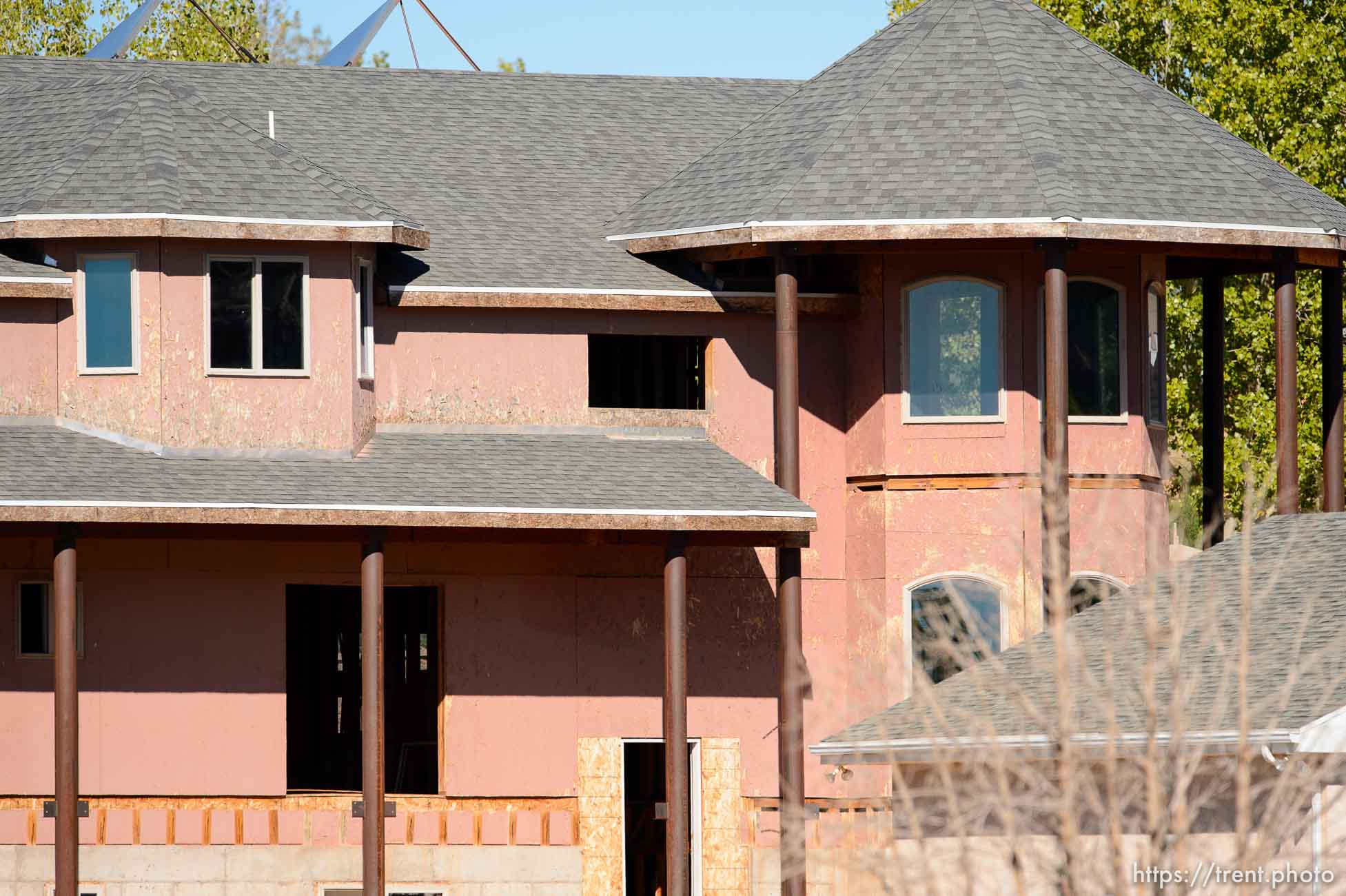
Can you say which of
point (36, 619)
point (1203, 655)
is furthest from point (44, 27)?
point (1203, 655)

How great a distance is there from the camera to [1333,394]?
24328 millimetres

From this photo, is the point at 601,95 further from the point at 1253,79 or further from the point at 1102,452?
the point at 1253,79

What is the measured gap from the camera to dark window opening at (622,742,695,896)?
84.7 ft

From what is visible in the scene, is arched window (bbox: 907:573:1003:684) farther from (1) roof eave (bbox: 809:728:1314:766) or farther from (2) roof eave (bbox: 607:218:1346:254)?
(1) roof eave (bbox: 809:728:1314:766)

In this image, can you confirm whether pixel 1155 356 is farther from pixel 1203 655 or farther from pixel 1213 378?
pixel 1203 655

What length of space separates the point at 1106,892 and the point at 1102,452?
Result: 527 inches

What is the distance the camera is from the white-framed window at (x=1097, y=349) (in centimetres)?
2394

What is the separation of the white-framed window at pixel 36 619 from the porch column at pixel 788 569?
289 inches

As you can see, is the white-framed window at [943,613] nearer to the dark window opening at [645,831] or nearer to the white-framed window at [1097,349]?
the white-framed window at [1097,349]

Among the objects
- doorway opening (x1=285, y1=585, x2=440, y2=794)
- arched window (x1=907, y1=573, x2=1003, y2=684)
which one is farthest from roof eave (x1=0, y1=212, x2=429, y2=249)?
arched window (x1=907, y1=573, x2=1003, y2=684)

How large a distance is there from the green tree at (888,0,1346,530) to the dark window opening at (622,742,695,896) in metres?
14.4

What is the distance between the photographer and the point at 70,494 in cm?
2033

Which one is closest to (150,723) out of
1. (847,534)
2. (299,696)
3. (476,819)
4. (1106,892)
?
(476,819)

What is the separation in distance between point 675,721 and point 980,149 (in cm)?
700
